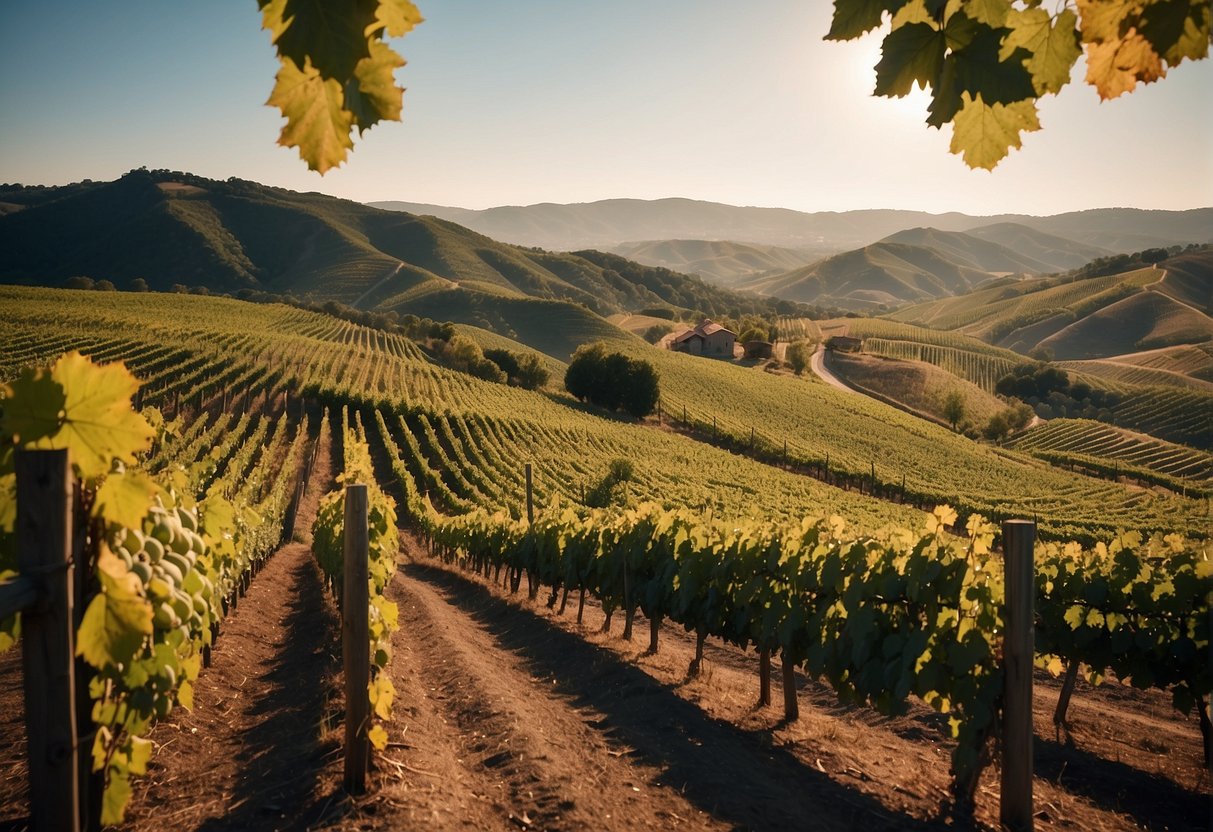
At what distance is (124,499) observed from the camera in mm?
2543

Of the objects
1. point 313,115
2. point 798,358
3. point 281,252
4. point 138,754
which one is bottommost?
point 138,754

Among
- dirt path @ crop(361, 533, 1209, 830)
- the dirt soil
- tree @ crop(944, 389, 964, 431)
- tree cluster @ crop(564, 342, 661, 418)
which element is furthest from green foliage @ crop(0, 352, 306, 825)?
tree @ crop(944, 389, 964, 431)

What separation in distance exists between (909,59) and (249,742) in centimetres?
538

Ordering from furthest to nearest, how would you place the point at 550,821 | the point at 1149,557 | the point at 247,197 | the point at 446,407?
the point at 247,197
the point at 446,407
the point at 1149,557
the point at 550,821

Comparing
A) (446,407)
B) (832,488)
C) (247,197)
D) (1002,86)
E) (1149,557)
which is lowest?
(832,488)

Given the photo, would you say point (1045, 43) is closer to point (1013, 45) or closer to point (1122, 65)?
point (1013, 45)

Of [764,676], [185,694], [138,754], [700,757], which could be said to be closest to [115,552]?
[138,754]

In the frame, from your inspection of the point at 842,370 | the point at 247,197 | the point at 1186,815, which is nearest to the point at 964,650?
the point at 1186,815

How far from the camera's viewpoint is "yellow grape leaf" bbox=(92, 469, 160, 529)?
2.53 m

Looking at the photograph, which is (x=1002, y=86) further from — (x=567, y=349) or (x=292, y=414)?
(x=567, y=349)

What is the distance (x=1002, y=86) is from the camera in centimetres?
140

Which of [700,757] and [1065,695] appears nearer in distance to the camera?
[700,757]

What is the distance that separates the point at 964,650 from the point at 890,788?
1.07m

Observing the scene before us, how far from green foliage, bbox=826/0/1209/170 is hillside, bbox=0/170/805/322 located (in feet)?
411
